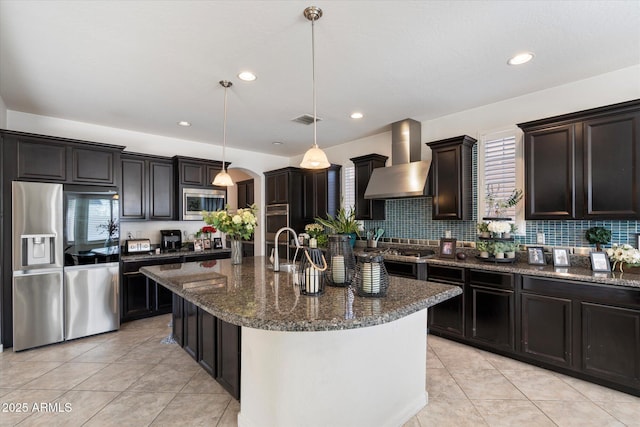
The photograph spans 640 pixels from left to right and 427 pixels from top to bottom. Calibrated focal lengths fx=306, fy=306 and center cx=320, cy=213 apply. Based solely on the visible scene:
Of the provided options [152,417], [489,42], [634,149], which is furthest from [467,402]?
[489,42]

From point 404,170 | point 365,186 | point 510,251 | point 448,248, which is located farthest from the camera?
point 365,186

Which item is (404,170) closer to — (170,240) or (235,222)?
(235,222)

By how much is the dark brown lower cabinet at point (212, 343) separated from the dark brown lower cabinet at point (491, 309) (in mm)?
2427

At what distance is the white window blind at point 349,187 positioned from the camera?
17.2 ft

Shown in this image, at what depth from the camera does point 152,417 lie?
2143 mm

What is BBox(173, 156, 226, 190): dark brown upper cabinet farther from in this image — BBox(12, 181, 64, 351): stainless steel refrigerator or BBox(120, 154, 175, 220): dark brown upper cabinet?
BBox(12, 181, 64, 351): stainless steel refrigerator

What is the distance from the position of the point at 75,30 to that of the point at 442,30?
2596mm

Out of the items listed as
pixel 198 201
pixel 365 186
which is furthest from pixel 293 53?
pixel 198 201

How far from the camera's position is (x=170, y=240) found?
15.8 ft

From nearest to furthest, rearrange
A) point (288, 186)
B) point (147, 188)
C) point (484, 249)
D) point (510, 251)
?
1. point (510, 251)
2. point (484, 249)
3. point (147, 188)
4. point (288, 186)

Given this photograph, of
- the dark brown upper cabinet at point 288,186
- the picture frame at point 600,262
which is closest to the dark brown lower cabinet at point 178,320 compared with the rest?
the dark brown upper cabinet at point 288,186

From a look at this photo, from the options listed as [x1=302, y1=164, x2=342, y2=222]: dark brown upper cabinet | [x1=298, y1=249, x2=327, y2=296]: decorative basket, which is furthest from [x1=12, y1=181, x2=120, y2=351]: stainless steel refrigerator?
[x1=298, y1=249, x2=327, y2=296]: decorative basket

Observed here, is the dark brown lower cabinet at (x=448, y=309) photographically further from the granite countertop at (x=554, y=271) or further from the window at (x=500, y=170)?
the window at (x=500, y=170)

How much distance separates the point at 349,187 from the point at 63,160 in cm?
389
